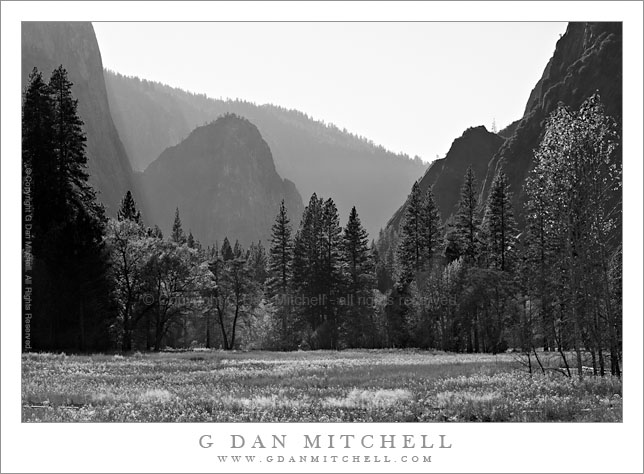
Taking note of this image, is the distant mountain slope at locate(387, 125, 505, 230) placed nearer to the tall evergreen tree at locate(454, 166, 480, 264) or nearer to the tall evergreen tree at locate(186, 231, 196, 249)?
the tall evergreen tree at locate(454, 166, 480, 264)

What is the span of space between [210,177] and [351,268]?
50.2ft

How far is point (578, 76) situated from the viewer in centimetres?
2191

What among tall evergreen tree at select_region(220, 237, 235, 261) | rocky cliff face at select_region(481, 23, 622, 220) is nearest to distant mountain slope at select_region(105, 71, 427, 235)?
rocky cliff face at select_region(481, 23, 622, 220)

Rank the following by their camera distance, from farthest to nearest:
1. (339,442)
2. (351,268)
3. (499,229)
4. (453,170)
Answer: (351,268), (499,229), (453,170), (339,442)

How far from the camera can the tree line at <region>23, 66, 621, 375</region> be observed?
1962cm

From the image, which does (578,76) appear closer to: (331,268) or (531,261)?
(531,261)

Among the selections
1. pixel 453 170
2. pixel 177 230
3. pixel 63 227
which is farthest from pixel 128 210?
pixel 453 170

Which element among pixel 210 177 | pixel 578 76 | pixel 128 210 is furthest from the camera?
pixel 210 177

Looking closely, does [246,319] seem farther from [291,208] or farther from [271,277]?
[291,208]

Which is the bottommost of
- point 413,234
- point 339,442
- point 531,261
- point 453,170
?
point 339,442

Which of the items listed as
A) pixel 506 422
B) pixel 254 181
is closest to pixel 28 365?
pixel 506 422

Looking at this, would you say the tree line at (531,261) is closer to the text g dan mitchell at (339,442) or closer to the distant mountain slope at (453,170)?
the distant mountain slope at (453,170)

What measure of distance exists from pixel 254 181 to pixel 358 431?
4597cm

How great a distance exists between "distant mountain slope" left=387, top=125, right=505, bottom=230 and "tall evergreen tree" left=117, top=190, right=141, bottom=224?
21004mm
